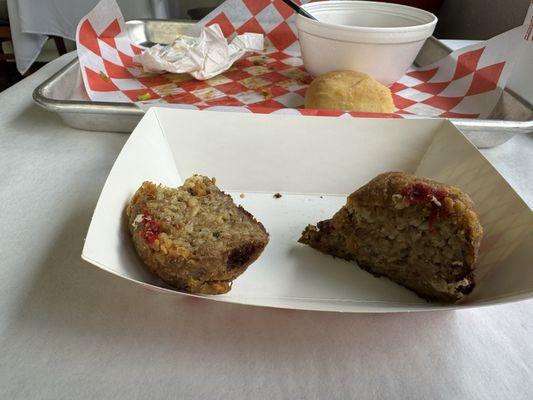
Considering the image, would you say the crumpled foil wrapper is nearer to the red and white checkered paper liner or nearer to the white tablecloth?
the red and white checkered paper liner

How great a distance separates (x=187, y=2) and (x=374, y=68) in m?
2.31

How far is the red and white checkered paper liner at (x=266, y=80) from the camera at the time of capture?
1.30 meters

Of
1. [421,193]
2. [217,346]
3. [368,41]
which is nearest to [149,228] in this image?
[217,346]

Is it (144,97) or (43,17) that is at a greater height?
(144,97)

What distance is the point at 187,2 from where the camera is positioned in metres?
3.11

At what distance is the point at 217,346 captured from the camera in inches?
21.5

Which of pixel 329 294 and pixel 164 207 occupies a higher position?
pixel 164 207

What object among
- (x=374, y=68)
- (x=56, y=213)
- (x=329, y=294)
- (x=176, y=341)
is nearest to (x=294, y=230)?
(x=329, y=294)

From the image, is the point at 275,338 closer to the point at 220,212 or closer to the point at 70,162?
the point at 220,212

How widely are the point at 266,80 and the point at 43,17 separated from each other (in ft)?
5.97

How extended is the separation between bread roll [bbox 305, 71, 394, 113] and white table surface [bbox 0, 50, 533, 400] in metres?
0.69

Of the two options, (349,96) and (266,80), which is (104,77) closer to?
(266,80)

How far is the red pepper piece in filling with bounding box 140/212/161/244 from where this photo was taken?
0.58m

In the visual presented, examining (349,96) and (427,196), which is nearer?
(427,196)
